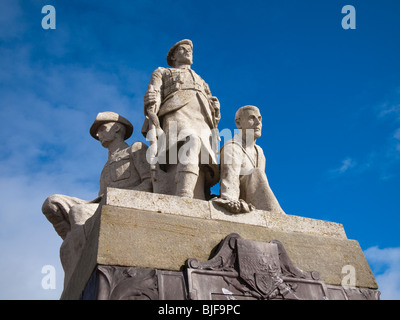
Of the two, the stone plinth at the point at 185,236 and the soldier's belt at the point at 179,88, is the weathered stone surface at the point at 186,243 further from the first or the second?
the soldier's belt at the point at 179,88

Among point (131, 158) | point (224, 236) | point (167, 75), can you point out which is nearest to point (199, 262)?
point (224, 236)

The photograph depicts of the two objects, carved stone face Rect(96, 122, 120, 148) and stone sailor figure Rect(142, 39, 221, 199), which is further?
carved stone face Rect(96, 122, 120, 148)

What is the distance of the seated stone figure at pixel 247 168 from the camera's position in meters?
6.01

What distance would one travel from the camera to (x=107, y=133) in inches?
284

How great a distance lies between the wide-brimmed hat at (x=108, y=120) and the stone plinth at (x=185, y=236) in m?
2.38

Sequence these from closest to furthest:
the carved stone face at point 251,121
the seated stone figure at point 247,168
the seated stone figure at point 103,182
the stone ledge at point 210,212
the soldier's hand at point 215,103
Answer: the stone ledge at point 210,212, the seated stone figure at point 103,182, the seated stone figure at point 247,168, the carved stone face at point 251,121, the soldier's hand at point 215,103

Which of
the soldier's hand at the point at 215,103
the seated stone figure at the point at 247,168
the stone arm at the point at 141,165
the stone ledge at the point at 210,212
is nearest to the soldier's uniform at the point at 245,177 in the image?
the seated stone figure at the point at 247,168

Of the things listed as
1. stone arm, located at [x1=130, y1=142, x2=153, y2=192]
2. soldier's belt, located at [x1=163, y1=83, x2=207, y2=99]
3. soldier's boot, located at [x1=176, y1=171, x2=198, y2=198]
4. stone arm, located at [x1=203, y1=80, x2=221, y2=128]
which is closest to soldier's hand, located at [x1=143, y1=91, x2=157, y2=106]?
soldier's belt, located at [x1=163, y1=83, x2=207, y2=99]

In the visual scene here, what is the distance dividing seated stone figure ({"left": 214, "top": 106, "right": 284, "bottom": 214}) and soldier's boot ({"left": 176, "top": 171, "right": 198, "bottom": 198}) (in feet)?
1.10

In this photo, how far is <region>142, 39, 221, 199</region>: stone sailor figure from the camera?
608 cm

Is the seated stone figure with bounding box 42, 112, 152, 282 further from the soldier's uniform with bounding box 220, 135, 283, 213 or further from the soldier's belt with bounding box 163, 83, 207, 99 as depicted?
the soldier's uniform with bounding box 220, 135, 283, 213

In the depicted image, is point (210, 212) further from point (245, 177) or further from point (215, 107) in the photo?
point (215, 107)

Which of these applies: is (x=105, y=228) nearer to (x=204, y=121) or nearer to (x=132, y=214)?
(x=132, y=214)
